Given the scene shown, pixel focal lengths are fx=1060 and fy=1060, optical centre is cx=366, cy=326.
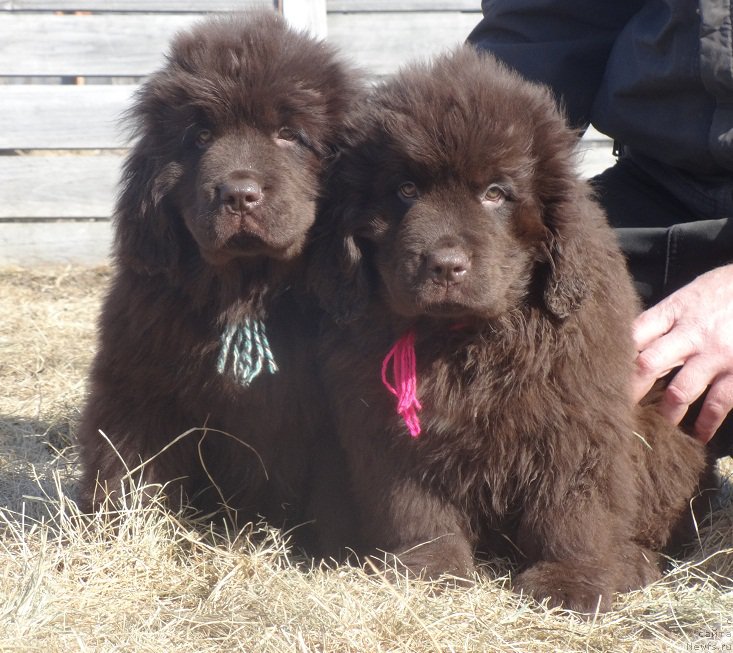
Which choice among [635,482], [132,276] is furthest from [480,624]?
[132,276]

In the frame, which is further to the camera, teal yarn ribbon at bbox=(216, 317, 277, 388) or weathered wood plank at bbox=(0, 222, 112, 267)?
weathered wood plank at bbox=(0, 222, 112, 267)

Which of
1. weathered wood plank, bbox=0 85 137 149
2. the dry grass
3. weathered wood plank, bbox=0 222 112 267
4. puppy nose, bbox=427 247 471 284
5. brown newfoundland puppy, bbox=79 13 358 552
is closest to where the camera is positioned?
the dry grass

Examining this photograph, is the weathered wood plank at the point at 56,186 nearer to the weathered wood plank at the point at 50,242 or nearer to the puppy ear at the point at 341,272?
the weathered wood plank at the point at 50,242

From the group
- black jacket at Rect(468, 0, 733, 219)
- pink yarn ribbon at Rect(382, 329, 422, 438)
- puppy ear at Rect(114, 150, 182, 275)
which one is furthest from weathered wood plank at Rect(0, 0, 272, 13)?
pink yarn ribbon at Rect(382, 329, 422, 438)

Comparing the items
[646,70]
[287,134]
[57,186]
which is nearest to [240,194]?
[287,134]

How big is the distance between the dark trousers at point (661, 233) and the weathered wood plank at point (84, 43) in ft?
12.9

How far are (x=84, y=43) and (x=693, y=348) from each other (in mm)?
5054

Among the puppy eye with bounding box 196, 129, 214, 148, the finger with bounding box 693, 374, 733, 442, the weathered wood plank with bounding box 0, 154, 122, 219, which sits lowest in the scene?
the weathered wood plank with bounding box 0, 154, 122, 219

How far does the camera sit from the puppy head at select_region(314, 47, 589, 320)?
8.68 ft

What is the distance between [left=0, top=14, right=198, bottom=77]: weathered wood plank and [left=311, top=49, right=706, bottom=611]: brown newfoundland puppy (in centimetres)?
444

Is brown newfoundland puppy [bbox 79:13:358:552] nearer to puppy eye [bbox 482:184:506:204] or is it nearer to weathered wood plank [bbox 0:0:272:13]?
puppy eye [bbox 482:184:506:204]

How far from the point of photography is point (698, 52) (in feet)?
11.0

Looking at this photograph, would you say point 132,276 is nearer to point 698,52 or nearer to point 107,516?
point 107,516

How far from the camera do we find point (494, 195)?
273 cm
